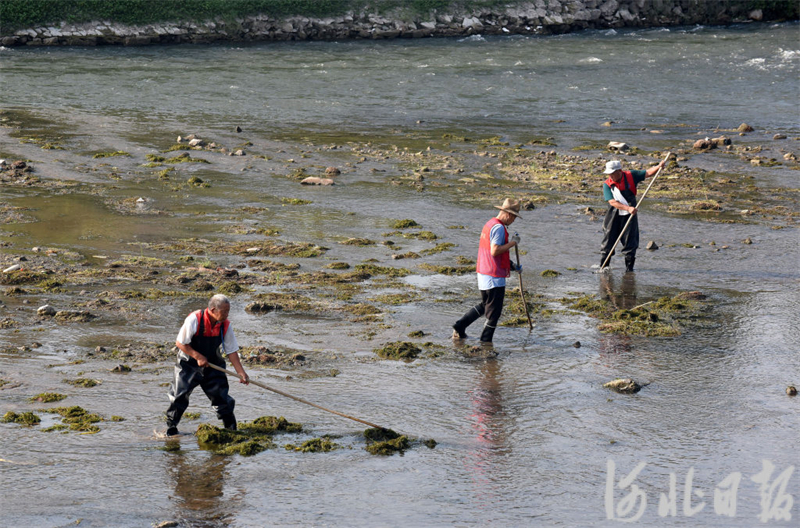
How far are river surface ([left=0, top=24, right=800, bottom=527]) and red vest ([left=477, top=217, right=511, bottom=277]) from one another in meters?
1.00

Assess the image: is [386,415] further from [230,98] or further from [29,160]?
[230,98]

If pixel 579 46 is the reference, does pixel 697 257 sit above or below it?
below

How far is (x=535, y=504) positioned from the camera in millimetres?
7754

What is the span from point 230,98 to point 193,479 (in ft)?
80.4

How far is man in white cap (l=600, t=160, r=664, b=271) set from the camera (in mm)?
14266

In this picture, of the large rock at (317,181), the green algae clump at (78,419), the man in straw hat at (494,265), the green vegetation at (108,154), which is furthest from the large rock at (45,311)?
the green vegetation at (108,154)

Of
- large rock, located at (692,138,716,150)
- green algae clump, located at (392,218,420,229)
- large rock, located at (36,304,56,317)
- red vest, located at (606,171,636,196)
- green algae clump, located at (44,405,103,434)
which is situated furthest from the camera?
large rock, located at (692,138,716,150)

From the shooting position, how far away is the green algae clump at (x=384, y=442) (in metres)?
8.76

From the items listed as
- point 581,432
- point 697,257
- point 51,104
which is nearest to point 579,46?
point 51,104

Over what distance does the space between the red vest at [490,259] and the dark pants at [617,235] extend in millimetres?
3650

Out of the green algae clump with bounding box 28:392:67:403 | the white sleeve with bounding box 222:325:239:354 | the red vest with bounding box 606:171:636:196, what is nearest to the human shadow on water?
the white sleeve with bounding box 222:325:239:354

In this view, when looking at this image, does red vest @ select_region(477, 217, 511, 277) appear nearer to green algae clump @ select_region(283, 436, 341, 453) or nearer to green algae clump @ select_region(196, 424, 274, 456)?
green algae clump @ select_region(283, 436, 341, 453)

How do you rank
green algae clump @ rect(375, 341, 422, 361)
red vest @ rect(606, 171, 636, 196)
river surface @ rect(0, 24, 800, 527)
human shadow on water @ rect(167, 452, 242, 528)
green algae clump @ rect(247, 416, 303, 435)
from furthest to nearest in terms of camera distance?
1. red vest @ rect(606, 171, 636, 196)
2. green algae clump @ rect(375, 341, 422, 361)
3. green algae clump @ rect(247, 416, 303, 435)
4. river surface @ rect(0, 24, 800, 527)
5. human shadow on water @ rect(167, 452, 242, 528)

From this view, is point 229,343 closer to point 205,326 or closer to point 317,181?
point 205,326
